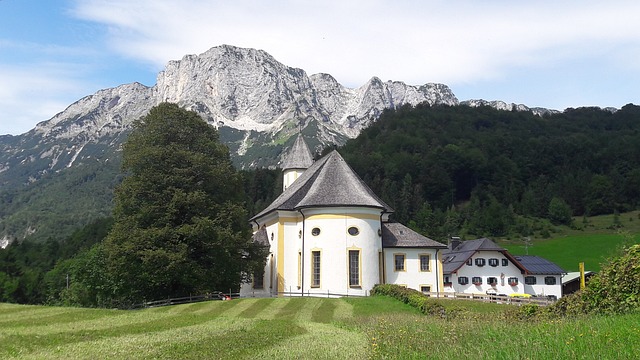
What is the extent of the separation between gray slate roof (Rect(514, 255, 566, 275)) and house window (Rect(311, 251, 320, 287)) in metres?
32.7

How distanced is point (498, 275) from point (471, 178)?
66515 mm

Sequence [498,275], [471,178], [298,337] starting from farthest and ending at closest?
[471,178]
[498,275]
[298,337]

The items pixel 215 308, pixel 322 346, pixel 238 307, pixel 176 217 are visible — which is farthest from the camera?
pixel 176 217

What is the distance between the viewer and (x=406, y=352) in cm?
1248

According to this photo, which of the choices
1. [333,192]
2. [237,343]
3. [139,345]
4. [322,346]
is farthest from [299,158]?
[322,346]

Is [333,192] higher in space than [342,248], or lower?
higher

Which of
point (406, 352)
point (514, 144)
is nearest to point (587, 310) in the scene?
point (406, 352)

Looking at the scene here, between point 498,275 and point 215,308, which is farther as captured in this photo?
point 498,275

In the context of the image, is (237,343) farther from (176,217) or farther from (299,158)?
(299,158)

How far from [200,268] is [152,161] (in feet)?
26.4

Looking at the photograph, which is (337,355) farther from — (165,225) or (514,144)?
(514,144)

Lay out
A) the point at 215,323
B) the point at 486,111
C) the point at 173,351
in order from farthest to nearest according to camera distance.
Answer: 1. the point at 486,111
2. the point at 215,323
3. the point at 173,351

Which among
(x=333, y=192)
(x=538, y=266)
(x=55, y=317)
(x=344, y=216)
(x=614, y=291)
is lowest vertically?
(x=538, y=266)

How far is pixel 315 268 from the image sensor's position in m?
39.5
